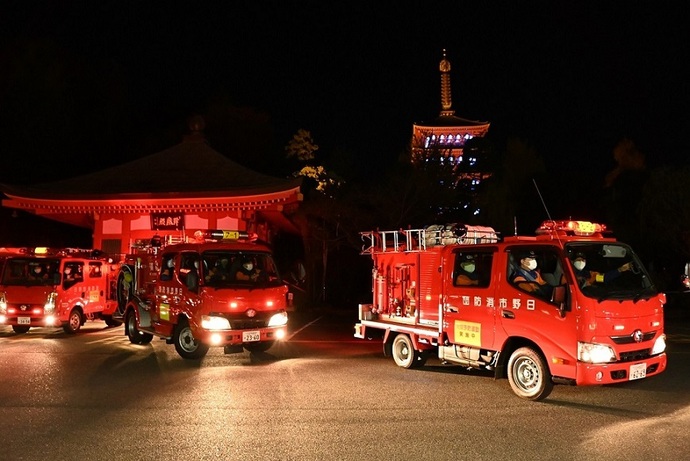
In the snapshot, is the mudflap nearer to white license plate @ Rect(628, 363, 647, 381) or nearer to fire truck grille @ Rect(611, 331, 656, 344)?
fire truck grille @ Rect(611, 331, 656, 344)

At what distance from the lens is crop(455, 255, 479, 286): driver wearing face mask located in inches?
346

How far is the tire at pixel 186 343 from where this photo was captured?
1135 cm

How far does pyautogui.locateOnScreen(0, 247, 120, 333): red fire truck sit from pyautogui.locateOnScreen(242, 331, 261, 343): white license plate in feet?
22.7

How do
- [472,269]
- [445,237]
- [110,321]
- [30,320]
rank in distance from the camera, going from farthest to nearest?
[110,321] < [30,320] < [445,237] < [472,269]

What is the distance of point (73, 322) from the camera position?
15828mm

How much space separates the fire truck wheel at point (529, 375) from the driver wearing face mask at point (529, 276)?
0.84 metres

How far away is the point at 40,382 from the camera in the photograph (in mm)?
9156

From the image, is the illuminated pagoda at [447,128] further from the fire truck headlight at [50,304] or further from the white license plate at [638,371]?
the white license plate at [638,371]

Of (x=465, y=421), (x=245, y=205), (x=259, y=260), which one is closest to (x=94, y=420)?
(x=465, y=421)

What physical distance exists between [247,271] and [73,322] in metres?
7.10

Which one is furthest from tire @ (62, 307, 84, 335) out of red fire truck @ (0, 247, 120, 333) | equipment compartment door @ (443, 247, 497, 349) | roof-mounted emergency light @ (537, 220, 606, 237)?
roof-mounted emergency light @ (537, 220, 606, 237)

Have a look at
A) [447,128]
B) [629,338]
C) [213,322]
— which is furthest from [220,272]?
[447,128]

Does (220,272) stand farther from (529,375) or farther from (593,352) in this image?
(593,352)

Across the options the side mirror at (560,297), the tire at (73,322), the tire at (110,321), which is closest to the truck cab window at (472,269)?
the side mirror at (560,297)
